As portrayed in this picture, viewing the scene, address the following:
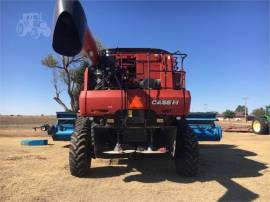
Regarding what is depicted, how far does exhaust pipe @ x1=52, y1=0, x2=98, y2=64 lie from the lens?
522cm

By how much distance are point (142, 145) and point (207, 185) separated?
5.63 ft

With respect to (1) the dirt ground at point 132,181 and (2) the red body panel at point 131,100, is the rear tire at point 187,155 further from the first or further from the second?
(2) the red body panel at point 131,100

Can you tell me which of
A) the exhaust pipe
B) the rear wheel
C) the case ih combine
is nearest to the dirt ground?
the case ih combine

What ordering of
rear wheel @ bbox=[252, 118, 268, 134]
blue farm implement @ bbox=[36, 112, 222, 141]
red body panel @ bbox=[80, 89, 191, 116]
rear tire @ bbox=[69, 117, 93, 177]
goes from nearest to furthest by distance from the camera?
red body panel @ bbox=[80, 89, 191, 116] < rear tire @ bbox=[69, 117, 93, 177] < blue farm implement @ bbox=[36, 112, 222, 141] < rear wheel @ bbox=[252, 118, 268, 134]

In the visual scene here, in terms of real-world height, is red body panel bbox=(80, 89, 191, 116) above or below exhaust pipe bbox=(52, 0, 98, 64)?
below

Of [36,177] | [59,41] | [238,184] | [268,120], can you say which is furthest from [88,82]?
[268,120]

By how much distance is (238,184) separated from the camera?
25.7 ft

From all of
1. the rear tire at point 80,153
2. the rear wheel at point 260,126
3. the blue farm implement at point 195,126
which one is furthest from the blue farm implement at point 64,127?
the rear wheel at point 260,126

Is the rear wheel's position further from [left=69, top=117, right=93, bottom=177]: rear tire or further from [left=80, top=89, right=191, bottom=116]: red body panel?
[left=69, top=117, right=93, bottom=177]: rear tire

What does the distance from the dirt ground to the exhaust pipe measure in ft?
8.61

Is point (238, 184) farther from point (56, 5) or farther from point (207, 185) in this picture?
point (56, 5)

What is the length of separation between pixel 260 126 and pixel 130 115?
61.3 ft

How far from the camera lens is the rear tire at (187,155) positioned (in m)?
8.52

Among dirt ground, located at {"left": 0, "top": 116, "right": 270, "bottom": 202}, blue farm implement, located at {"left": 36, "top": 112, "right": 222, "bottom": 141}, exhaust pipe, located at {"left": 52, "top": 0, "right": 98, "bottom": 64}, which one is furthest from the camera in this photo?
blue farm implement, located at {"left": 36, "top": 112, "right": 222, "bottom": 141}
